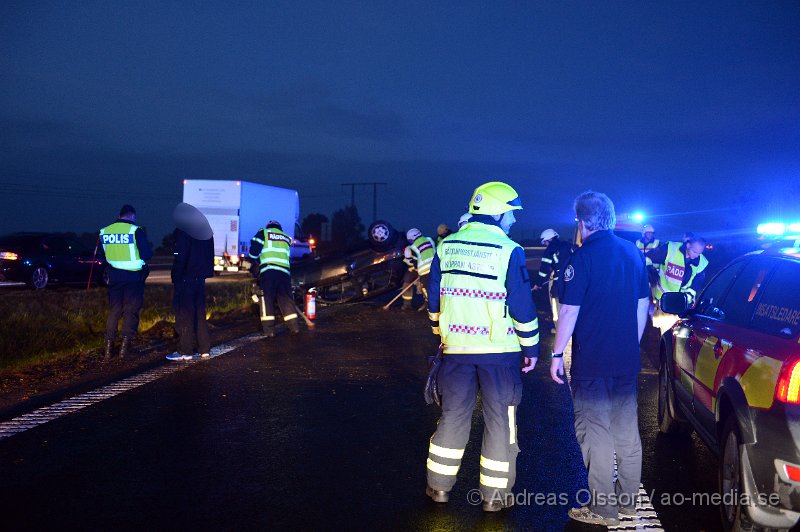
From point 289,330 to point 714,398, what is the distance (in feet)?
29.6

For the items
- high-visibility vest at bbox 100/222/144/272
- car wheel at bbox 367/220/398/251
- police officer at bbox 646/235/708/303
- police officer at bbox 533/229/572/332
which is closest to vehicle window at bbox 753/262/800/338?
police officer at bbox 646/235/708/303

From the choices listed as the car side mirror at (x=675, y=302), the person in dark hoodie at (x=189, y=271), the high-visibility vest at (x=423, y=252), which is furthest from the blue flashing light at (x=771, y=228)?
the high-visibility vest at (x=423, y=252)

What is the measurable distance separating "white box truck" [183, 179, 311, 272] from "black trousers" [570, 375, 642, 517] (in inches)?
895

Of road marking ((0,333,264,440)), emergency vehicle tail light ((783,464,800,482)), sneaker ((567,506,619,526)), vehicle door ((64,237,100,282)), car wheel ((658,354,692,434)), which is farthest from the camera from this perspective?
vehicle door ((64,237,100,282))

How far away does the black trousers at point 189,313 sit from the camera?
9.44 metres

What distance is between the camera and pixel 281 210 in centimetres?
2905

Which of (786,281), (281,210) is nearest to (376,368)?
(786,281)

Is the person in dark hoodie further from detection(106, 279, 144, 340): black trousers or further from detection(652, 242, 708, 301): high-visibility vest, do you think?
detection(652, 242, 708, 301): high-visibility vest

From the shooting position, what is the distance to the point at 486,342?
14.8 ft

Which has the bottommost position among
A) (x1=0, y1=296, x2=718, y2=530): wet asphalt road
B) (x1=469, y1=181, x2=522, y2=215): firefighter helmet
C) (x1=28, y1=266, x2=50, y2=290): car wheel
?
(x1=0, y1=296, x2=718, y2=530): wet asphalt road

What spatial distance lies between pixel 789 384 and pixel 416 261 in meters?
12.6

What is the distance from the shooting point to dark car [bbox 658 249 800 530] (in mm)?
3527

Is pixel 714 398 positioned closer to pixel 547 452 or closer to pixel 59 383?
pixel 547 452

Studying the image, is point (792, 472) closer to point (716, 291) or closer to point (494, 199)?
point (494, 199)
